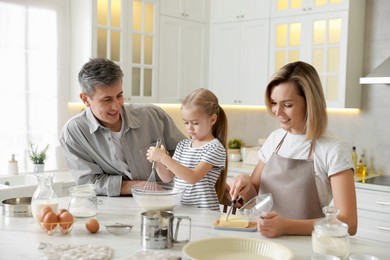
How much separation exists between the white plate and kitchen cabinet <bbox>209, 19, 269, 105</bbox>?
321 cm

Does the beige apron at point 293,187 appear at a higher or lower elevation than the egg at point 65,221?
higher

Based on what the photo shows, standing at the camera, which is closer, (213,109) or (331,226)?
(331,226)

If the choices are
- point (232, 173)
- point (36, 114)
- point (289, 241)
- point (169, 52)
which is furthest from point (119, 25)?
point (289, 241)

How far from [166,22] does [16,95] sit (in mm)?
1585

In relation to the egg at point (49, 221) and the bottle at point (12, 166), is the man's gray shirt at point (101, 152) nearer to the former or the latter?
the egg at point (49, 221)

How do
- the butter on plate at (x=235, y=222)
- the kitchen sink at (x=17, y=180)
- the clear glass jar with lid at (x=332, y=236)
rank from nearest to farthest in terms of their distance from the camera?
1. the clear glass jar with lid at (x=332, y=236)
2. the butter on plate at (x=235, y=222)
3. the kitchen sink at (x=17, y=180)

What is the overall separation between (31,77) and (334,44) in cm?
265

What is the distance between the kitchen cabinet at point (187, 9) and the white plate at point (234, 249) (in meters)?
3.44

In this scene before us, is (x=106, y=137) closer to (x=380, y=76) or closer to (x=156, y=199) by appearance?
(x=156, y=199)

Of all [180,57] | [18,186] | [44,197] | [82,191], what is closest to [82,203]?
[82,191]

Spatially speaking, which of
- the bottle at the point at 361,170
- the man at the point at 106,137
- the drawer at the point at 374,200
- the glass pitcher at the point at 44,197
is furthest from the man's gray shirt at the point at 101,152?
the bottle at the point at 361,170

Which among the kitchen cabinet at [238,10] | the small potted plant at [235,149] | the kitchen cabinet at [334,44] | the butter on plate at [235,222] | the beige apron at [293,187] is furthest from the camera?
the small potted plant at [235,149]

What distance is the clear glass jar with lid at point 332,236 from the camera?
61.9 inches

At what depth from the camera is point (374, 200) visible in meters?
3.78
